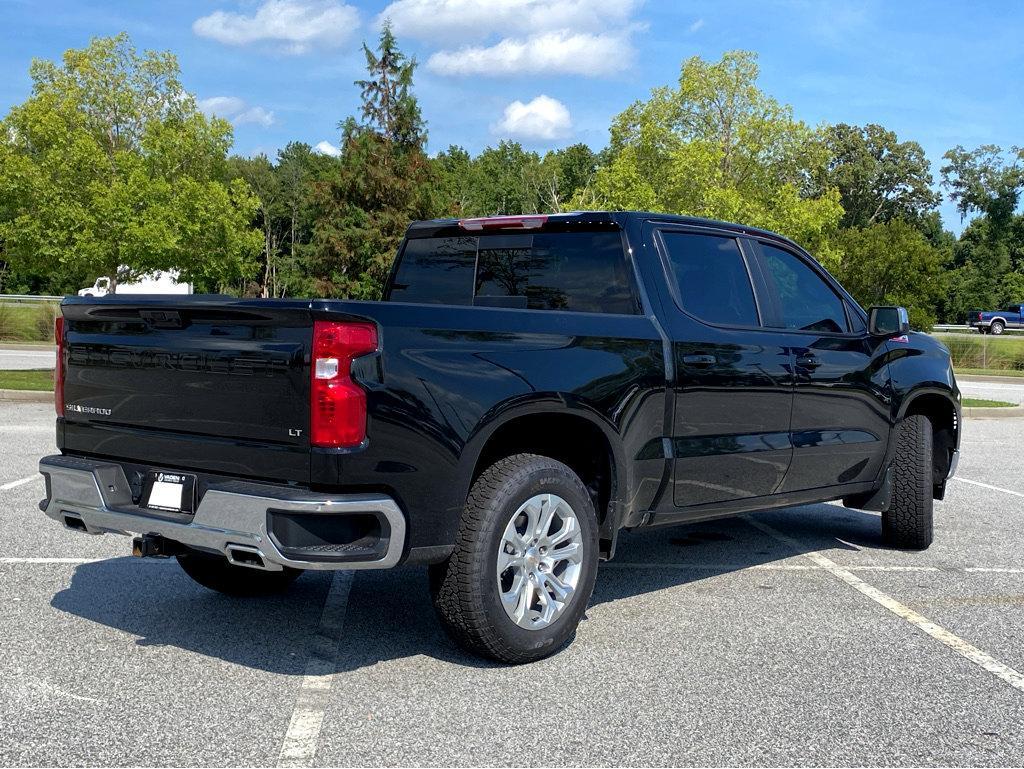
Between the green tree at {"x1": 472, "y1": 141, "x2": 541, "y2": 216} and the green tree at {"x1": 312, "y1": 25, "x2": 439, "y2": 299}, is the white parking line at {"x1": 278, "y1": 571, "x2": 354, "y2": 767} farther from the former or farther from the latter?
the green tree at {"x1": 472, "y1": 141, "x2": 541, "y2": 216}

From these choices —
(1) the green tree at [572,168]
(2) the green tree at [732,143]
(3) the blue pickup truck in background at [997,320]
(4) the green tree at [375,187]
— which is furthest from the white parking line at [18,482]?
(1) the green tree at [572,168]

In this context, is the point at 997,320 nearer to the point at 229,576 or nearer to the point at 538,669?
the point at 229,576

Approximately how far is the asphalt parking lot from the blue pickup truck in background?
6523cm

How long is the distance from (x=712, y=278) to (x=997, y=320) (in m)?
67.4

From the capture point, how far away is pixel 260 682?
4.36 m

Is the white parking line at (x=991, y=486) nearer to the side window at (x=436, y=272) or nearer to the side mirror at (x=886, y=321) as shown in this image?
the side mirror at (x=886, y=321)

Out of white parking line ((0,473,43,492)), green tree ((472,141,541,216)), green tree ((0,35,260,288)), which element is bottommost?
white parking line ((0,473,43,492))

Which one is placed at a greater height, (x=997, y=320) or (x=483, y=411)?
(x=997, y=320)

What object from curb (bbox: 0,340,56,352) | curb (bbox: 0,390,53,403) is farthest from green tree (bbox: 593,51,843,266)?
curb (bbox: 0,390,53,403)

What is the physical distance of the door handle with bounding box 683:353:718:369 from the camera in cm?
536

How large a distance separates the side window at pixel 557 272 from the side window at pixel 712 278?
353 mm

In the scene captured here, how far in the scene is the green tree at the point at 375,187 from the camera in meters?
51.3

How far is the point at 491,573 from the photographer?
4422 millimetres

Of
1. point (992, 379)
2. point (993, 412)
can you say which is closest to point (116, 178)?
point (993, 412)
